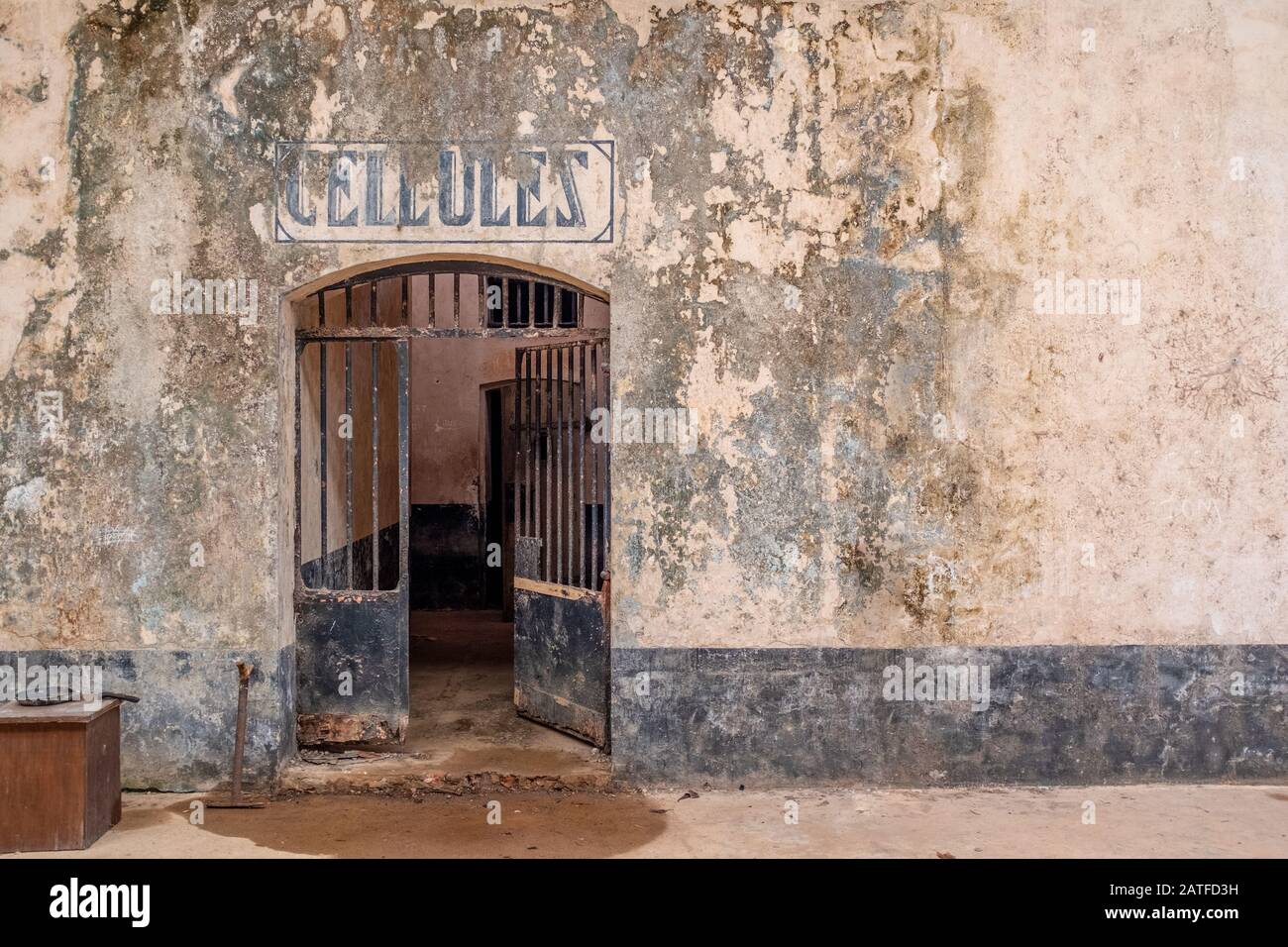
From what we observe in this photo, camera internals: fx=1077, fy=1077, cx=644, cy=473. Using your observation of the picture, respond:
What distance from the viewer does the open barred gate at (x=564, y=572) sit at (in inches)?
229

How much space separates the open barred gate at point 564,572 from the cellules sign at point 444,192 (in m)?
0.80

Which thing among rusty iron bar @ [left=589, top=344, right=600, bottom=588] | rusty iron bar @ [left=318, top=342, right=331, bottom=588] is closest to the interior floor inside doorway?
rusty iron bar @ [left=589, top=344, right=600, bottom=588]

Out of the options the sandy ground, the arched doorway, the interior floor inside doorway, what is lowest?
the sandy ground

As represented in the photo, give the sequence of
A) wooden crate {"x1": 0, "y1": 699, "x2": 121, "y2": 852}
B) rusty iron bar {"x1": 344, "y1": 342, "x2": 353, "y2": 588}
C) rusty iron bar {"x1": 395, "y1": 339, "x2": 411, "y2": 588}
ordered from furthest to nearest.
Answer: rusty iron bar {"x1": 344, "y1": 342, "x2": 353, "y2": 588}, rusty iron bar {"x1": 395, "y1": 339, "x2": 411, "y2": 588}, wooden crate {"x1": 0, "y1": 699, "x2": 121, "y2": 852}

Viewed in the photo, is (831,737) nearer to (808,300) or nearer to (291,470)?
(808,300)

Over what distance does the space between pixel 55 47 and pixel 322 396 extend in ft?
6.72

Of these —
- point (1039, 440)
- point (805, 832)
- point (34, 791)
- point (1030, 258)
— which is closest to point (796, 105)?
point (1030, 258)

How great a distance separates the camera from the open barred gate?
5.82 m

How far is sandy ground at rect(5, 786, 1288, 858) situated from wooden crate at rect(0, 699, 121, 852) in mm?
145

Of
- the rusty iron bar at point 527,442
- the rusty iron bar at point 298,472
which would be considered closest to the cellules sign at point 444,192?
the rusty iron bar at point 298,472

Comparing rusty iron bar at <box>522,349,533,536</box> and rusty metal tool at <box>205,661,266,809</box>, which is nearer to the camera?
rusty metal tool at <box>205,661,266,809</box>

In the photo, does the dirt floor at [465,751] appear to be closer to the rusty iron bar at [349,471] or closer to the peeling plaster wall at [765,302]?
the peeling plaster wall at [765,302]

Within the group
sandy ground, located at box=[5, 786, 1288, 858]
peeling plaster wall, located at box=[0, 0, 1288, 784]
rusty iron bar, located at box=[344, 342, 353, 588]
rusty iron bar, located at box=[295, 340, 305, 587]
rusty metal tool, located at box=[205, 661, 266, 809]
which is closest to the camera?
sandy ground, located at box=[5, 786, 1288, 858]

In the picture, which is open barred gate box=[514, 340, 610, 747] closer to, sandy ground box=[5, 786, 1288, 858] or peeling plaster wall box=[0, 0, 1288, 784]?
peeling plaster wall box=[0, 0, 1288, 784]
